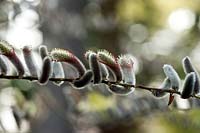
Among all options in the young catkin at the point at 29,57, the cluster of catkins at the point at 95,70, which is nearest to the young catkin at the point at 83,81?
the cluster of catkins at the point at 95,70

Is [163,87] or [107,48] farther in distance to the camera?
[107,48]

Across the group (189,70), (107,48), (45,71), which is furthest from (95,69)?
(107,48)

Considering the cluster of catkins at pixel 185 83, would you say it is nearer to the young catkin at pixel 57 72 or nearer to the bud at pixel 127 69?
the bud at pixel 127 69

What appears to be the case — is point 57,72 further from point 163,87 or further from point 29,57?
point 163,87

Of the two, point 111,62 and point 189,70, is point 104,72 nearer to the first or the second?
point 111,62

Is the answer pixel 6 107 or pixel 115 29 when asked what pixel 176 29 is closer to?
pixel 115 29

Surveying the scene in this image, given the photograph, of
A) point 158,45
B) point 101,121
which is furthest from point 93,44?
point 101,121
